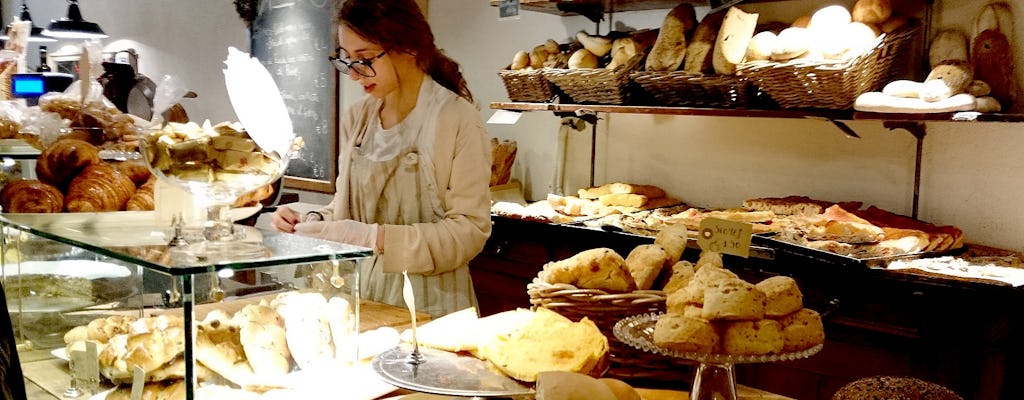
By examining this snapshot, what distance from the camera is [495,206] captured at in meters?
3.80

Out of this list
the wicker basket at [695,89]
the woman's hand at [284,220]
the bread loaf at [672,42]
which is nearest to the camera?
the woman's hand at [284,220]

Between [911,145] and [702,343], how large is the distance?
231 centimetres

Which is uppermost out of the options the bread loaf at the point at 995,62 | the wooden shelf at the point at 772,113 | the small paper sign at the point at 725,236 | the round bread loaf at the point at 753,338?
the bread loaf at the point at 995,62

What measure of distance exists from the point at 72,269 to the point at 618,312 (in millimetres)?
1070

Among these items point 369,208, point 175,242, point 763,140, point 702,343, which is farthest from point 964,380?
point 175,242

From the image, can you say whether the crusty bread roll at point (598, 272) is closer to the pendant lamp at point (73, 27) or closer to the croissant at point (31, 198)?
the croissant at point (31, 198)

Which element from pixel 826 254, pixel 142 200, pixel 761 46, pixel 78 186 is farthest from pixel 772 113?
pixel 78 186

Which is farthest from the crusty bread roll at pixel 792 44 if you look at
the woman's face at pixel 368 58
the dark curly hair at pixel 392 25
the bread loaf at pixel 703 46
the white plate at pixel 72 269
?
the white plate at pixel 72 269

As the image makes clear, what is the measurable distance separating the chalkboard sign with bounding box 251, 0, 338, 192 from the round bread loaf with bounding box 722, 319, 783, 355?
4275 mm

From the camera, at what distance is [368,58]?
8.07ft

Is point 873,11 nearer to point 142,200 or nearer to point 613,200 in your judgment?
point 613,200

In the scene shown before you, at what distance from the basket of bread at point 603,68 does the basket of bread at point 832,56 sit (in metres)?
0.58

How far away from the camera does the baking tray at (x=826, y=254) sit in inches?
104

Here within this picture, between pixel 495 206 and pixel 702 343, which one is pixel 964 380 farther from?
pixel 495 206
